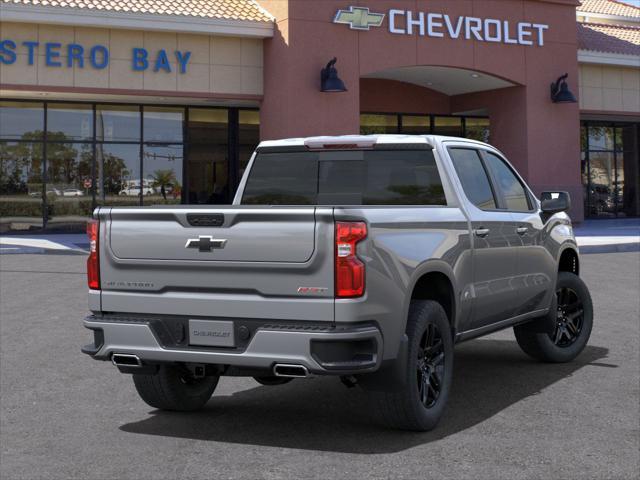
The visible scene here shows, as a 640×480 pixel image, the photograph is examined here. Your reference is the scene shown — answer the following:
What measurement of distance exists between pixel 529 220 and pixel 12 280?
9.86 m

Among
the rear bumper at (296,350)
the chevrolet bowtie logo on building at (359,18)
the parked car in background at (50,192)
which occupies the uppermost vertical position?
the chevrolet bowtie logo on building at (359,18)

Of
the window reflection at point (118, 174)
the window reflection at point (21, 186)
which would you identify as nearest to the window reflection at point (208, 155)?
the window reflection at point (118, 174)

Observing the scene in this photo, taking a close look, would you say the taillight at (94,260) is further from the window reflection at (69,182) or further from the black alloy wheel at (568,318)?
the window reflection at (69,182)

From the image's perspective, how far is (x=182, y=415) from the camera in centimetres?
645

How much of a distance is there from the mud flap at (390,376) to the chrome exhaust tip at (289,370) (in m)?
0.45

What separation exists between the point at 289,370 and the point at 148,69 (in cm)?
2102

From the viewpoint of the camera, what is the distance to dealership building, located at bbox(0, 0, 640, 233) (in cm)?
2466

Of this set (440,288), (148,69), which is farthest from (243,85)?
(440,288)

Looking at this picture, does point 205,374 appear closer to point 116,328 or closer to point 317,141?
point 116,328

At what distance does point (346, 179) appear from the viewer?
708 centimetres

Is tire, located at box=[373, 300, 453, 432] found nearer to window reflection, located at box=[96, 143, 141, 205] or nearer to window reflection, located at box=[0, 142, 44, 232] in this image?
window reflection, located at box=[96, 143, 141, 205]

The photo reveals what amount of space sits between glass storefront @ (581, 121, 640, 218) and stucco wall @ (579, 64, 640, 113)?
121 inches

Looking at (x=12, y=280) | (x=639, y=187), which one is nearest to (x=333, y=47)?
Answer: (x=12, y=280)

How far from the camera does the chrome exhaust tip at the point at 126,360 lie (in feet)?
18.7
